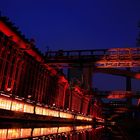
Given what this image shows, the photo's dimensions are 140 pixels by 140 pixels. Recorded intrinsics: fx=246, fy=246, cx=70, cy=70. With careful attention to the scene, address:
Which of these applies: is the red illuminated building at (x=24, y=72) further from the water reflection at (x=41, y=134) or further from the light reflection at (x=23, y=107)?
the water reflection at (x=41, y=134)

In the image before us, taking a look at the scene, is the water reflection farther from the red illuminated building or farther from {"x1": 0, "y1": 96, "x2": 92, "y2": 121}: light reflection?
the red illuminated building

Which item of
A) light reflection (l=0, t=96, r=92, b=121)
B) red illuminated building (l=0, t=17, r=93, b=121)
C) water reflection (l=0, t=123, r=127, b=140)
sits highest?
red illuminated building (l=0, t=17, r=93, b=121)

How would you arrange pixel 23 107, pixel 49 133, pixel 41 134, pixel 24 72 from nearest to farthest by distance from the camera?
pixel 41 134 < pixel 49 133 < pixel 23 107 < pixel 24 72

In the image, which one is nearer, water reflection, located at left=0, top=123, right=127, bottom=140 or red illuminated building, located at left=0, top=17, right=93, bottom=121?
water reflection, located at left=0, top=123, right=127, bottom=140

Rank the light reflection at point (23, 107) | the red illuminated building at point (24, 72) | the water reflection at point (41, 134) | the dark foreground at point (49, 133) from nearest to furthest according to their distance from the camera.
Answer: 1. the water reflection at point (41, 134)
2. the dark foreground at point (49, 133)
3. the light reflection at point (23, 107)
4. the red illuminated building at point (24, 72)

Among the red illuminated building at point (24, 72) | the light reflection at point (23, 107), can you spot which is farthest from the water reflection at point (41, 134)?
the red illuminated building at point (24, 72)

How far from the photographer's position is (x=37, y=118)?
140 ft

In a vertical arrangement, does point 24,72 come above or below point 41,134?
above

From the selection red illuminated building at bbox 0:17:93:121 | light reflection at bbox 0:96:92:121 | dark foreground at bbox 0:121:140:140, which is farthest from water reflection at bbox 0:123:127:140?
red illuminated building at bbox 0:17:93:121

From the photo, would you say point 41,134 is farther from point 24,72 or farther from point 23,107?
point 24,72

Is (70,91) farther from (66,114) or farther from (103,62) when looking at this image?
(103,62)

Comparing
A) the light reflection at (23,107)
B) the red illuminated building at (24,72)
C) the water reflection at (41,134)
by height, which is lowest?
the water reflection at (41,134)

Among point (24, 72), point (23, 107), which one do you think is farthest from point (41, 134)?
point (24, 72)

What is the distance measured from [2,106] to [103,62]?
15697 millimetres
